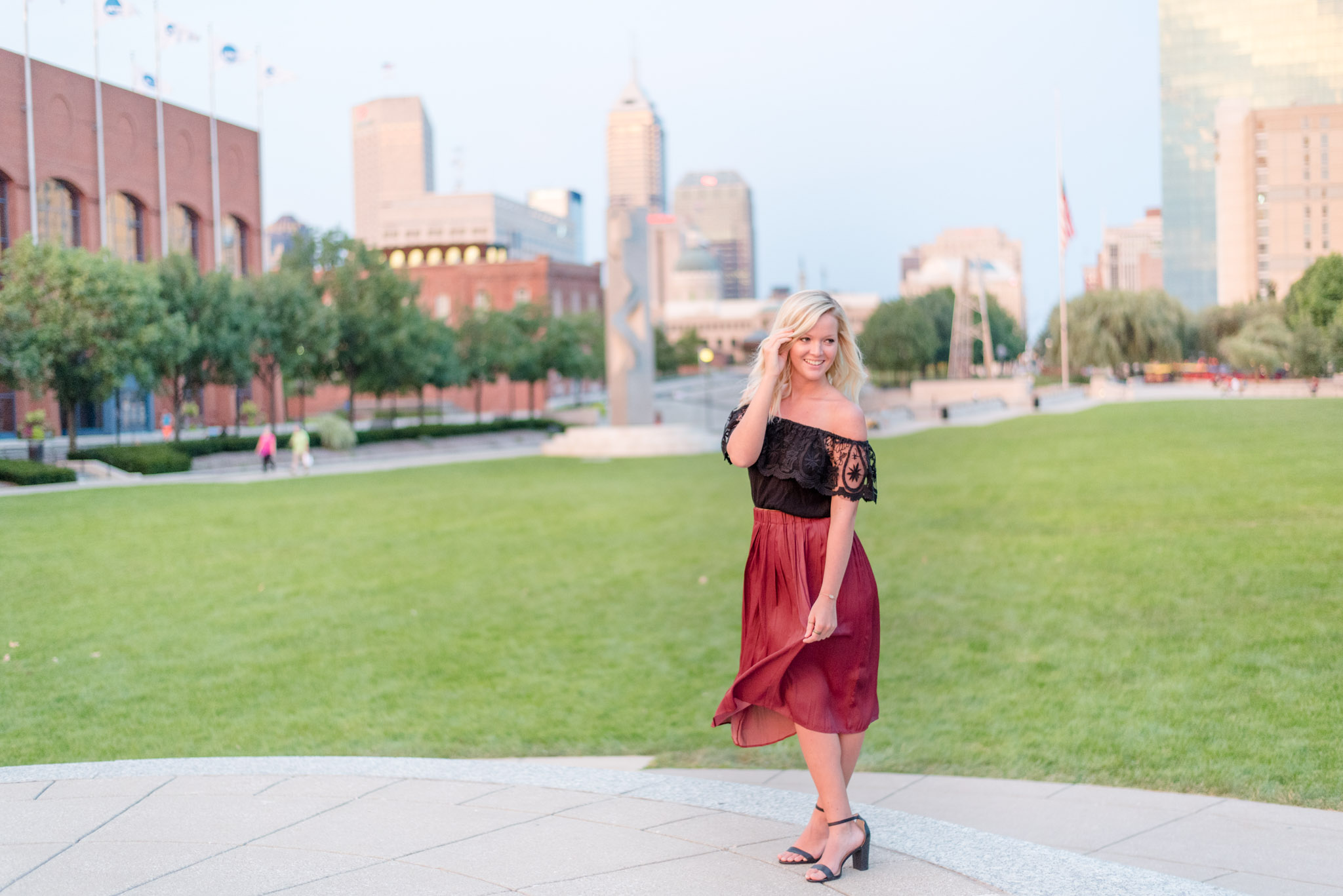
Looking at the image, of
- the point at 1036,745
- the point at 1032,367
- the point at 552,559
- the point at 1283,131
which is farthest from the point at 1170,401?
the point at 1032,367

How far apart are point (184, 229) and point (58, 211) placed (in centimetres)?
929

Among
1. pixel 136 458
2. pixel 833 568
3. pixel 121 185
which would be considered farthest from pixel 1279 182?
pixel 121 185

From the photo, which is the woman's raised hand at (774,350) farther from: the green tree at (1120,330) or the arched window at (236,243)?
the green tree at (1120,330)

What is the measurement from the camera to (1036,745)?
7707 mm

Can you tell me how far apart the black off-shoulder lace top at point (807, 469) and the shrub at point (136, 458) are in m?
31.2

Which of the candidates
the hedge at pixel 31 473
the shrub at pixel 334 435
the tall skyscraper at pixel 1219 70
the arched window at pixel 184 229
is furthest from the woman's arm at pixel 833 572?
the arched window at pixel 184 229

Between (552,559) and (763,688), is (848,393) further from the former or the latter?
(552,559)

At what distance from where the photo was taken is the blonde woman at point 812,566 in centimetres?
459

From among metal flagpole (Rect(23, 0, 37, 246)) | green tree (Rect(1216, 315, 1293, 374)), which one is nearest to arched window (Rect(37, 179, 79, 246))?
metal flagpole (Rect(23, 0, 37, 246))

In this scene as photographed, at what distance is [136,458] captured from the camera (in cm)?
3250

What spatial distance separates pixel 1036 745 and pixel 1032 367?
156 metres

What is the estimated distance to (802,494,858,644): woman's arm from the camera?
450 cm

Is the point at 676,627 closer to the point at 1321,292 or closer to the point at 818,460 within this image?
the point at 818,460

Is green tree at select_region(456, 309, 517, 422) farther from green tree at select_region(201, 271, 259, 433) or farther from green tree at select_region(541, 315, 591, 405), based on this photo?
green tree at select_region(201, 271, 259, 433)
